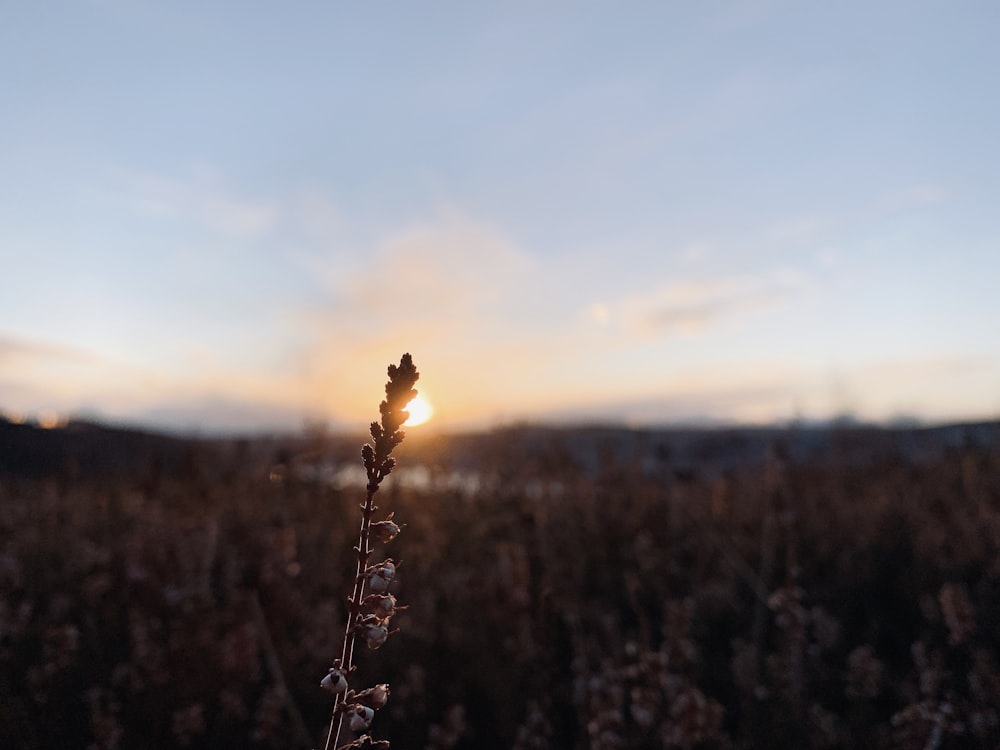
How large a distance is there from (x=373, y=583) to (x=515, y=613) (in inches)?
161

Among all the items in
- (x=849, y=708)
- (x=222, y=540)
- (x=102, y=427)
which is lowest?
(x=849, y=708)

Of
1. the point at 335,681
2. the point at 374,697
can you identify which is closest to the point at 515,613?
the point at 374,697

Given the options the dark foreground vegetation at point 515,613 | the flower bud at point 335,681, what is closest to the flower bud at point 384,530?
the flower bud at point 335,681

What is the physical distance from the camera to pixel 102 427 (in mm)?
12023

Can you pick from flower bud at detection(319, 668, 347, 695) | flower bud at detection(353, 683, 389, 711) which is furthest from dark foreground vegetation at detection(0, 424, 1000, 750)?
flower bud at detection(319, 668, 347, 695)

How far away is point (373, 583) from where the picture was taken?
1791 millimetres

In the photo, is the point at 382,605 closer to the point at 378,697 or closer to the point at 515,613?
the point at 378,697

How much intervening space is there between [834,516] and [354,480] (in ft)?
24.2

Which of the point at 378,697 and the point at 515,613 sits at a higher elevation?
the point at 378,697

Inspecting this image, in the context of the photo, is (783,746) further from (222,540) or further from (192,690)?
(222,540)

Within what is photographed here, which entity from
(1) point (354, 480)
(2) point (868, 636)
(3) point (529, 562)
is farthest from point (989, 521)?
(1) point (354, 480)

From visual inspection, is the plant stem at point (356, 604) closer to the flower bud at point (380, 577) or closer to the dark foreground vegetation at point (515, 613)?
the flower bud at point (380, 577)

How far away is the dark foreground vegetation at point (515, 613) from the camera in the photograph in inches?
163

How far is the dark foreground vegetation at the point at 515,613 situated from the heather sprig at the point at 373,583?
1.79 m
